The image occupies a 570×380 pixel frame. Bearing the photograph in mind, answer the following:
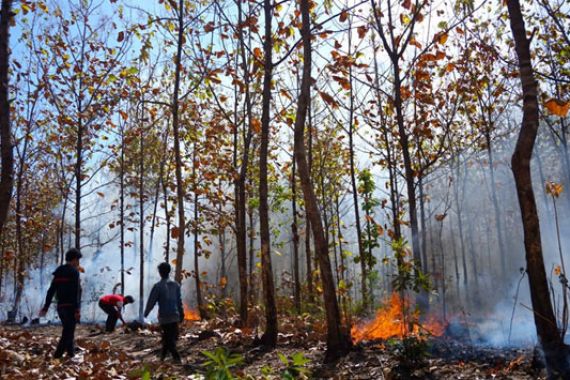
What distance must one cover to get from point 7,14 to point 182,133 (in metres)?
6.93

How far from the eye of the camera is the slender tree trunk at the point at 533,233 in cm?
510

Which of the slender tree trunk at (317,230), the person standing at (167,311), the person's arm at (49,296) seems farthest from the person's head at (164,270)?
the slender tree trunk at (317,230)

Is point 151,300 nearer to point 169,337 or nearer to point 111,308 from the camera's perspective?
point 169,337

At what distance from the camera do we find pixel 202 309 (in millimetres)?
14500

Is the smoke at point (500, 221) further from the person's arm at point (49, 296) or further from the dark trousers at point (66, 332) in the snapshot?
the person's arm at point (49, 296)

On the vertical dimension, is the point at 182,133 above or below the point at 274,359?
above

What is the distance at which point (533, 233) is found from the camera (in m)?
A: 5.32

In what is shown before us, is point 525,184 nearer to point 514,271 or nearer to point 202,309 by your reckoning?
point 202,309

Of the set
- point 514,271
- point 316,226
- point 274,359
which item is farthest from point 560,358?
point 514,271

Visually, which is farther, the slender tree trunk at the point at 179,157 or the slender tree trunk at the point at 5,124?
the slender tree trunk at the point at 179,157

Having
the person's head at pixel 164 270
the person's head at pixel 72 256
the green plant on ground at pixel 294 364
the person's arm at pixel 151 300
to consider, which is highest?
the person's head at pixel 72 256

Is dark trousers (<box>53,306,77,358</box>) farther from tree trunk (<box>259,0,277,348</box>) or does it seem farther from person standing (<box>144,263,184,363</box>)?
tree trunk (<box>259,0,277,348</box>)

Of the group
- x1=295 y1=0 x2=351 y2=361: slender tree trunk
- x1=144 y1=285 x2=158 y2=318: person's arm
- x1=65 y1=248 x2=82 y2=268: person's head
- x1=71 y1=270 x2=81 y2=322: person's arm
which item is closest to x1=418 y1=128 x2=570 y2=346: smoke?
x1=295 y1=0 x2=351 y2=361: slender tree trunk

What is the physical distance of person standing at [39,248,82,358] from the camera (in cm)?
778
